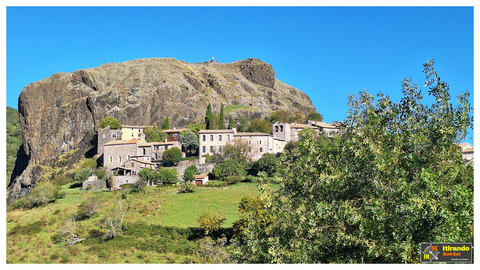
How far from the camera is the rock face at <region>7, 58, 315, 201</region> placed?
9212cm

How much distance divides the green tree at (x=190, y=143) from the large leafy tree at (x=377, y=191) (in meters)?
50.4

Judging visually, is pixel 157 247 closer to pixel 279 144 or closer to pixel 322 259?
pixel 322 259

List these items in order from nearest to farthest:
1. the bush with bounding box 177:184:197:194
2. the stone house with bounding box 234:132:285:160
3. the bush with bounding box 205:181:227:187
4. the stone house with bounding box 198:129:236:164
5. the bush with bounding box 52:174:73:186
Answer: the bush with bounding box 177:184:197:194 → the bush with bounding box 205:181:227:187 → the bush with bounding box 52:174:73:186 → the stone house with bounding box 198:129:236:164 → the stone house with bounding box 234:132:285:160

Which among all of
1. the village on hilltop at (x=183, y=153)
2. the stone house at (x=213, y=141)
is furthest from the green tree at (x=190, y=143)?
A: the stone house at (x=213, y=141)

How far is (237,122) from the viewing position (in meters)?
87.1

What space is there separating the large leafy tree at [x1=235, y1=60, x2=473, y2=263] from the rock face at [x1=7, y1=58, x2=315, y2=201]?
72.3 m

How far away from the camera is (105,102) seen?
9538cm

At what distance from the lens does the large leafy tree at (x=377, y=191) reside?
1253 centimetres

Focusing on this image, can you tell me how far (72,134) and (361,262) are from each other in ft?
284

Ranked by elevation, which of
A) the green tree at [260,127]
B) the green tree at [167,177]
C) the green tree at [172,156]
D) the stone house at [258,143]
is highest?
the green tree at [260,127]

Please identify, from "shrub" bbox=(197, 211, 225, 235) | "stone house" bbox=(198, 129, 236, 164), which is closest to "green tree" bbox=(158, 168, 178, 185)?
"stone house" bbox=(198, 129, 236, 164)

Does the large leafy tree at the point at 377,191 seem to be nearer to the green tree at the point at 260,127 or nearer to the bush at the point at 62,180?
the bush at the point at 62,180

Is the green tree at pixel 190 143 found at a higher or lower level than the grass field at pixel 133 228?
higher

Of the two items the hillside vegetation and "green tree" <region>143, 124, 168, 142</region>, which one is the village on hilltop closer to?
"green tree" <region>143, 124, 168, 142</region>
